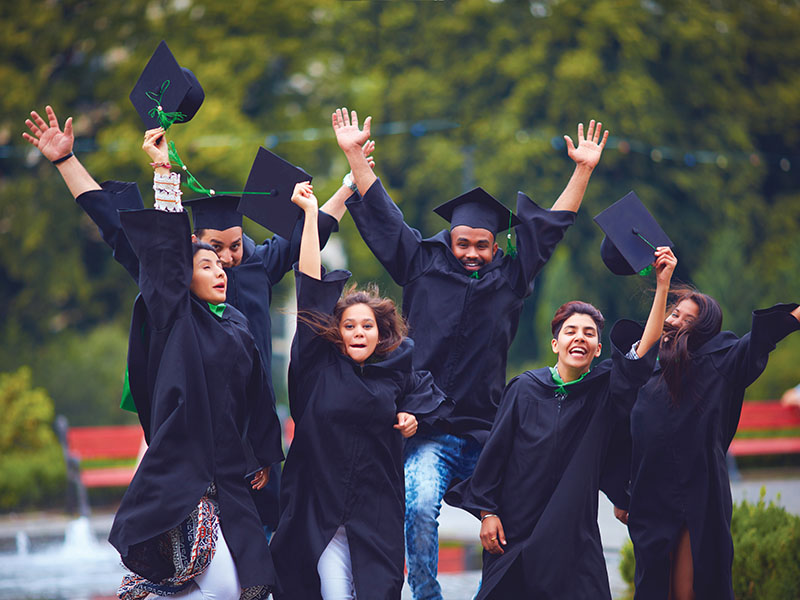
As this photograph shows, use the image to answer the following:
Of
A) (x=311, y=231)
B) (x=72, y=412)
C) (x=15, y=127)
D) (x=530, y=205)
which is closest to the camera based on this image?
(x=311, y=231)

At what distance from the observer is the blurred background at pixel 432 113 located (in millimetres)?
23828

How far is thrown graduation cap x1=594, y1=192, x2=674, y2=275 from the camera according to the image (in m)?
5.99

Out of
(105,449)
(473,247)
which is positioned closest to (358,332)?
(473,247)

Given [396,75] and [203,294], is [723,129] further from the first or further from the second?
[203,294]

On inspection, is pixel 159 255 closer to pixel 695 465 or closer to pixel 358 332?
pixel 358 332

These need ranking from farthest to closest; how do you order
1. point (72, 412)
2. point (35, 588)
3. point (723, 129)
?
1. point (723, 129)
2. point (72, 412)
3. point (35, 588)

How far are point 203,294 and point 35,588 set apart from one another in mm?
5302

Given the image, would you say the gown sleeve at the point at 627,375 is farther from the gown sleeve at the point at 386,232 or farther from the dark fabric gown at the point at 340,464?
the gown sleeve at the point at 386,232

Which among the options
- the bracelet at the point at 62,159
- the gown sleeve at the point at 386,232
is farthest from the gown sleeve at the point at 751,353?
the bracelet at the point at 62,159

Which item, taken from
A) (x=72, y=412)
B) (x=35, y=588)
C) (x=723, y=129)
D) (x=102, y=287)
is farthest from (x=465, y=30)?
(x=35, y=588)

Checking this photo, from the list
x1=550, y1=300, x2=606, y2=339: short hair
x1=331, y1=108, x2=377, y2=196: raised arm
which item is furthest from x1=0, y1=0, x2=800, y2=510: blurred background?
x1=550, y1=300, x2=606, y2=339: short hair

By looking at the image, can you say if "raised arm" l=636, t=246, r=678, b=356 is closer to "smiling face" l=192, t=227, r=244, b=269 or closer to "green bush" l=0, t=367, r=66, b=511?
"smiling face" l=192, t=227, r=244, b=269

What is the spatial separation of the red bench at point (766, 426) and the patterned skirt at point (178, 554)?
11.5m

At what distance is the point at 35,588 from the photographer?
9664 millimetres
